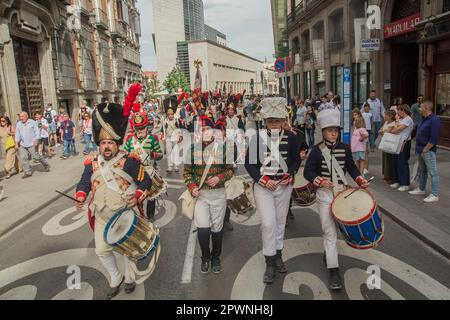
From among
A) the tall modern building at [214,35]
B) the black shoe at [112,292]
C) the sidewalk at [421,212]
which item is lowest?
the black shoe at [112,292]

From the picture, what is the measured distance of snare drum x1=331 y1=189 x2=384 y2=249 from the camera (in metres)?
3.99

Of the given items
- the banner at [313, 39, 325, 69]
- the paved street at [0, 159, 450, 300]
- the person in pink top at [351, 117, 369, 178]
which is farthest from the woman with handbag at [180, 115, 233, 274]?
the banner at [313, 39, 325, 69]

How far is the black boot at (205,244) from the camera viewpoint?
4.65 meters

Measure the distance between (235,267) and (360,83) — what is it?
20.2m

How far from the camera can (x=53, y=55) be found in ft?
71.1

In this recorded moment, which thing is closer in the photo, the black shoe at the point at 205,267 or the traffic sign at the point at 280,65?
the black shoe at the point at 205,267

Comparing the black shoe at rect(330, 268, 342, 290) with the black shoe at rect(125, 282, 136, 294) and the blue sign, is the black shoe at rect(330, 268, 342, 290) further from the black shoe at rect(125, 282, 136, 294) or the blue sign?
the blue sign

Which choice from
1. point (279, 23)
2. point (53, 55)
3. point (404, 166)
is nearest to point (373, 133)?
point (404, 166)

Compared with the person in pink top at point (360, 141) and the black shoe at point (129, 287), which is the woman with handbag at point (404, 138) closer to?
the person in pink top at point (360, 141)

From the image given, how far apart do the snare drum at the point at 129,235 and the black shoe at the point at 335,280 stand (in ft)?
6.78

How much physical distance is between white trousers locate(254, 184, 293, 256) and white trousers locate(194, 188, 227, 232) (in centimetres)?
49

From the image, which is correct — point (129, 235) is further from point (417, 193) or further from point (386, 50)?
point (386, 50)

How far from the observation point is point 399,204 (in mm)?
6977

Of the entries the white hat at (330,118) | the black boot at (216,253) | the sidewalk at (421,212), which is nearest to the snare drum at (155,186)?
the black boot at (216,253)
